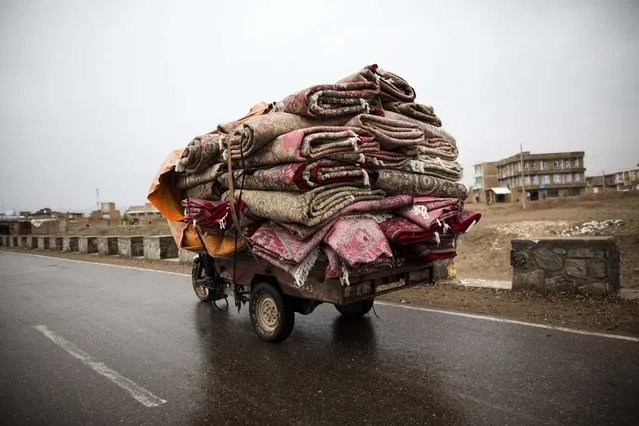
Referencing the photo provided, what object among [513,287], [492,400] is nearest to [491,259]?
[513,287]

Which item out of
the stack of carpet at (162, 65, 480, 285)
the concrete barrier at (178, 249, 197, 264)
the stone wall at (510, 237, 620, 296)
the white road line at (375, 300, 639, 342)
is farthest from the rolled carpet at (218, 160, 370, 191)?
the concrete barrier at (178, 249, 197, 264)

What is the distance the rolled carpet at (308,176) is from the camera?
337 cm

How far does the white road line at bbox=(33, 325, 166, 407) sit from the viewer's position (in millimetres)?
3121

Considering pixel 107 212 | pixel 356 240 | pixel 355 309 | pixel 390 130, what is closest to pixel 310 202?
pixel 356 240

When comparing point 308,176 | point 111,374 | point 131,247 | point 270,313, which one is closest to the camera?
point 308,176

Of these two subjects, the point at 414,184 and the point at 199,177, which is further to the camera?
the point at 199,177

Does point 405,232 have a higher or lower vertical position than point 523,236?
higher

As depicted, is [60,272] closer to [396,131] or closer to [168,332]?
[168,332]

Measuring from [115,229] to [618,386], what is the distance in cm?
3707

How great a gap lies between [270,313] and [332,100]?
2.41 meters

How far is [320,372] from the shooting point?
139 inches

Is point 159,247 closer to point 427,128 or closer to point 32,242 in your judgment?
point 427,128

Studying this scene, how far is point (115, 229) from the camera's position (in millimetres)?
33938

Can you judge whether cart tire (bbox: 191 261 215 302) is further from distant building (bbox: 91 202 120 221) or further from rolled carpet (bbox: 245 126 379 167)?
distant building (bbox: 91 202 120 221)
